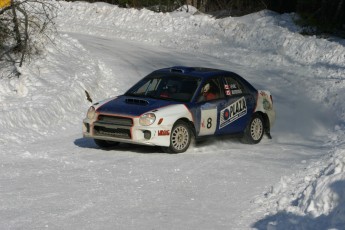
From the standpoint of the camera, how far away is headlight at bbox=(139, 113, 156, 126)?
12383mm

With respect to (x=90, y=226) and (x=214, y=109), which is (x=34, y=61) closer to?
(x=214, y=109)

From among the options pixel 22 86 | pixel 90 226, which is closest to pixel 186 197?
pixel 90 226

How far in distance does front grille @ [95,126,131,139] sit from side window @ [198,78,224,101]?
1.60 m

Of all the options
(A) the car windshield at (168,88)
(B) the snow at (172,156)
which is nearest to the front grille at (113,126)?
(B) the snow at (172,156)

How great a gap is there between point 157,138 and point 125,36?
1828 cm

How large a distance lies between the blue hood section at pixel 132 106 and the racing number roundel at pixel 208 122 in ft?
2.13

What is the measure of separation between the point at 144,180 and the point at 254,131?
14.7ft

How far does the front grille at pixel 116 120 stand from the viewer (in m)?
12.5

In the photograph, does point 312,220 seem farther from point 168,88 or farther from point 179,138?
point 168,88

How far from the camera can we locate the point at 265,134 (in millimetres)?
15102

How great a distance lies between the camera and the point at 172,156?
12453 millimetres

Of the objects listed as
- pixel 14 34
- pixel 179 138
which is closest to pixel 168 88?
pixel 179 138

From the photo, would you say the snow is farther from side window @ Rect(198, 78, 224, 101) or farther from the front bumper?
side window @ Rect(198, 78, 224, 101)

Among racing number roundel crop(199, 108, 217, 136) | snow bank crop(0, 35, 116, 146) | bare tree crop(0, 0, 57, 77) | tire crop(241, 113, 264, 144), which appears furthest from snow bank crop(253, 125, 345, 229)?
bare tree crop(0, 0, 57, 77)
